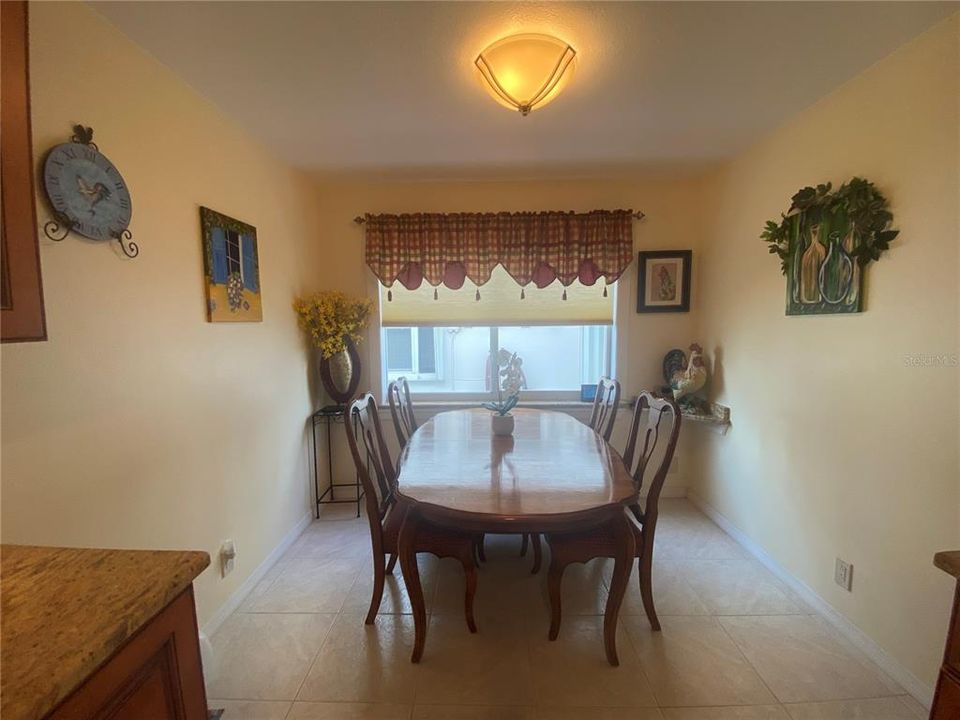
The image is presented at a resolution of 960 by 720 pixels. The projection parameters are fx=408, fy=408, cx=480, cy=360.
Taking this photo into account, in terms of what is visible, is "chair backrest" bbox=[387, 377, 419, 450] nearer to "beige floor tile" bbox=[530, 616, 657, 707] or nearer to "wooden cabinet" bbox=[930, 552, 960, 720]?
"beige floor tile" bbox=[530, 616, 657, 707]

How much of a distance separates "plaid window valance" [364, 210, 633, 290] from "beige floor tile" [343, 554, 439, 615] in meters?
1.94

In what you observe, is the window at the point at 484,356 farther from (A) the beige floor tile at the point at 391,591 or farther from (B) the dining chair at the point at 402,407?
(A) the beige floor tile at the point at 391,591

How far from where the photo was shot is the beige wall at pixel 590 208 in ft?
10.0

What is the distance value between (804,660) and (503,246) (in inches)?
108

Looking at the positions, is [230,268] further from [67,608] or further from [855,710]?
[855,710]

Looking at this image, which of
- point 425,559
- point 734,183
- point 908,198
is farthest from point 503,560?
point 734,183

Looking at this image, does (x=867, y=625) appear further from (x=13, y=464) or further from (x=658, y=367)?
(x=13, y=464)

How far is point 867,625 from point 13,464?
305 centimetres

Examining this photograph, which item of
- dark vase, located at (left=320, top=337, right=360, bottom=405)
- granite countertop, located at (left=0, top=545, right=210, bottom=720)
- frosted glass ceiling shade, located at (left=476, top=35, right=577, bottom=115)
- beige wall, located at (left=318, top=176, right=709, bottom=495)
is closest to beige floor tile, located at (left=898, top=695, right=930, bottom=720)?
beige wall, located at (left=318, top=176, right=709, bottom=495)

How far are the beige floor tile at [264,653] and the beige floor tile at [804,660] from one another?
1862mm

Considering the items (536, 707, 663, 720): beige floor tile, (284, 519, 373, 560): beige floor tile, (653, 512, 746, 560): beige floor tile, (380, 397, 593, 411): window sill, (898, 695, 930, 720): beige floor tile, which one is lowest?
(898, 695, 930, 720): beige floor tile

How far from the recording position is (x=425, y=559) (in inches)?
95.5

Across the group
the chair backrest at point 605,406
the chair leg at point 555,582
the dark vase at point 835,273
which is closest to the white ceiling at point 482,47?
the dark vase at point 835,273

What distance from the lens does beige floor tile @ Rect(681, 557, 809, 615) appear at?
6.55 feet
